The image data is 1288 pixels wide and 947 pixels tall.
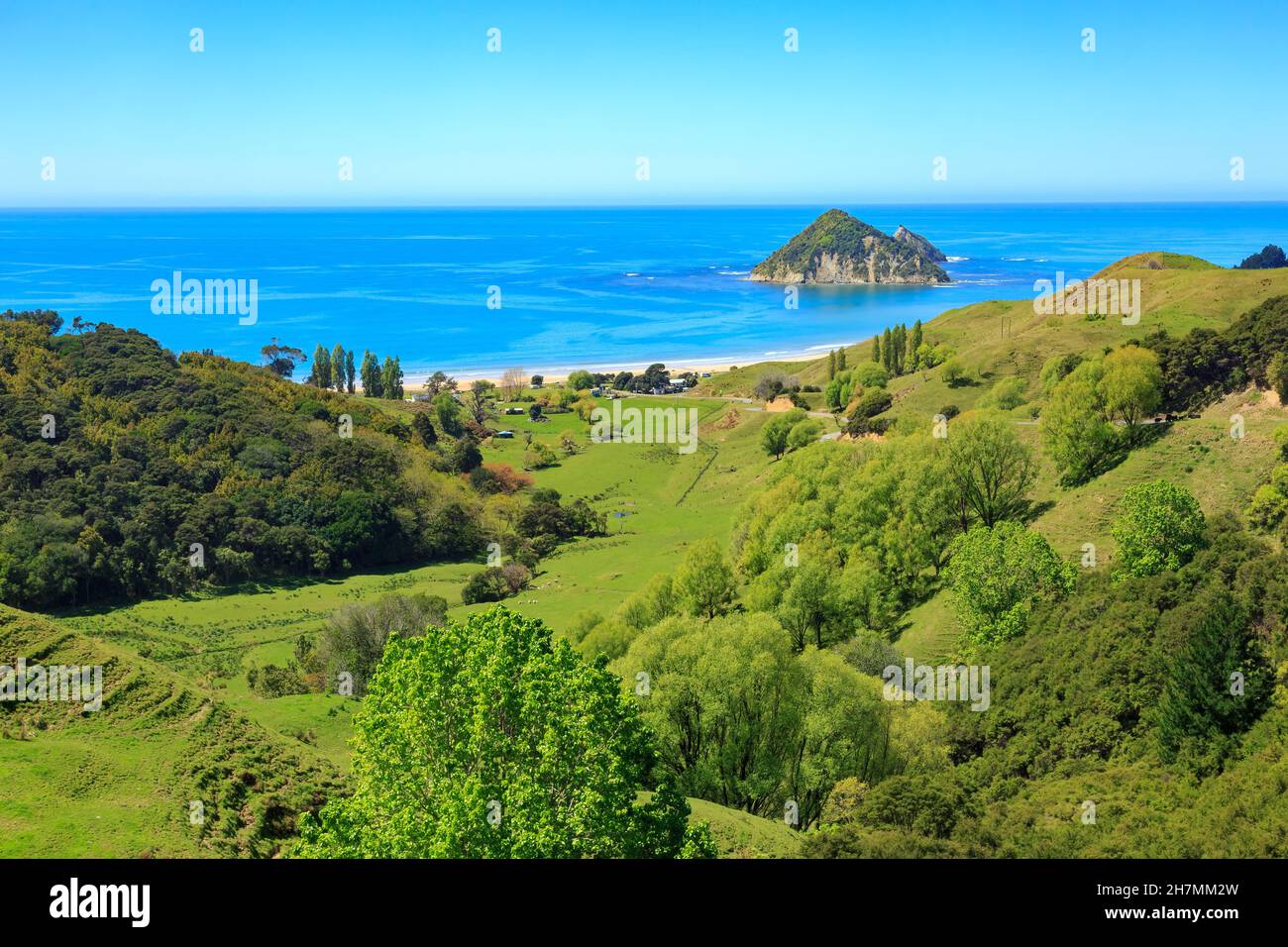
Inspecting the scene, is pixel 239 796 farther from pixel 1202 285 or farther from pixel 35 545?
pixel 1202 285

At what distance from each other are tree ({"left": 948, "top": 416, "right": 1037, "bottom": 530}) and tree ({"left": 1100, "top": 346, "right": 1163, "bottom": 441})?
18.9ft

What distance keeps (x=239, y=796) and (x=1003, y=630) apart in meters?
31.1

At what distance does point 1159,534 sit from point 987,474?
1666cm

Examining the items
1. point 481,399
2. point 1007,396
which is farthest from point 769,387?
point 1007,396

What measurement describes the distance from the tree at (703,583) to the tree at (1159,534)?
20.6 m

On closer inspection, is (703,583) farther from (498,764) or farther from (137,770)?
(498,764)

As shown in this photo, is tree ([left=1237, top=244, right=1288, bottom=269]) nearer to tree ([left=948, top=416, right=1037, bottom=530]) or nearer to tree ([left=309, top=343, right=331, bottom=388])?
tree ([left=948, top=416, right=1037, bottom=530])

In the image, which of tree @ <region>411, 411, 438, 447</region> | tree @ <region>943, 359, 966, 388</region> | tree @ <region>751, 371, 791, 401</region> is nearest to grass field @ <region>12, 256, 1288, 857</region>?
tree @ <region>943, 359, 966, 388</region>

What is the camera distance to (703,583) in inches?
2142

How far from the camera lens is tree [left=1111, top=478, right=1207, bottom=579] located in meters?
39.7

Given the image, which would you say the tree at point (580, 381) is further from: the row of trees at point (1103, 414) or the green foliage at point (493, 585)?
the row of trees at point (1103, 414)
